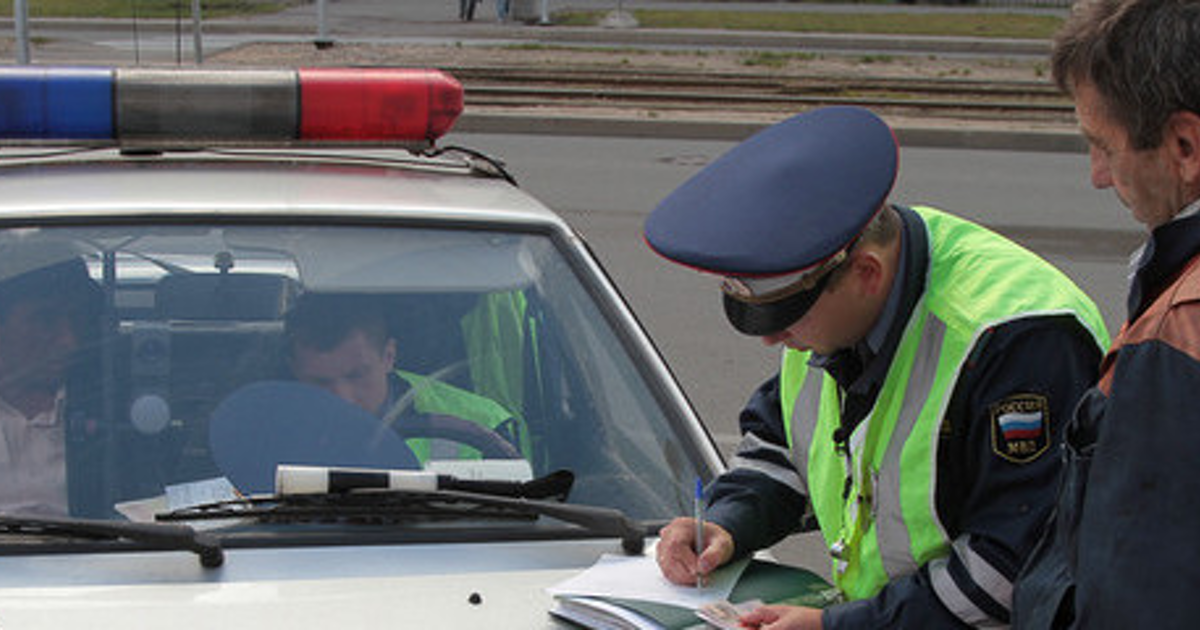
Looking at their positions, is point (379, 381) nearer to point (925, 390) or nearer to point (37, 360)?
point (37, 360)

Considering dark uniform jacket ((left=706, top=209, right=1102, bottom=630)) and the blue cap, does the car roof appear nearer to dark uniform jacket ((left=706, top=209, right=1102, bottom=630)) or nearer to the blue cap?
the blue cap

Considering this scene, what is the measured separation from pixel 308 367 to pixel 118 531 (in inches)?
20.4

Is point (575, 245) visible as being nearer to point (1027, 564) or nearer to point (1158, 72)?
point (1027, 564)

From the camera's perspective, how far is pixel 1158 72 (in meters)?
1.59

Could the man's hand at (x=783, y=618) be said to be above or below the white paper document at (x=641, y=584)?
above

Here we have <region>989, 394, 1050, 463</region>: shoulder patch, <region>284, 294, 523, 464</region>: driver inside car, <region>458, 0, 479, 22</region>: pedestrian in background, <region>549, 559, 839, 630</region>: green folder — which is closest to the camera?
<region>989, 394, 1050, 463</region>: shoulder patch

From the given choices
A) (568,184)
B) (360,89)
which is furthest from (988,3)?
(360,89)

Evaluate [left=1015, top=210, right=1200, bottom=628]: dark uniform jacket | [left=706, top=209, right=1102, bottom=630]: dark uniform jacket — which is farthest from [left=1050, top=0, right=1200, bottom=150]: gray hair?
[left=706, top=209, right=1102, bottom=630]: dark uniform jacket

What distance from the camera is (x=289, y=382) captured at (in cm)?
278

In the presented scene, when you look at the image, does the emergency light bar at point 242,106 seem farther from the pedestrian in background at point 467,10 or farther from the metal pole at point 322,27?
the pedestrian in background at point 467,10

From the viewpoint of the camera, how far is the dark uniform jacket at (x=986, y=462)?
203 cm

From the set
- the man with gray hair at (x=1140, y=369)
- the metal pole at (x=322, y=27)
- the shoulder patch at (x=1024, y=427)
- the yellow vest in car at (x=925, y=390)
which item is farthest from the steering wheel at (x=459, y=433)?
the metal pole at (x=322, y=27)

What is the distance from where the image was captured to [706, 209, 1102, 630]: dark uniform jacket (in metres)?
2.03

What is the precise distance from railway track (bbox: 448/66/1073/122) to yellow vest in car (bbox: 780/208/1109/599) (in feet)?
45.0
